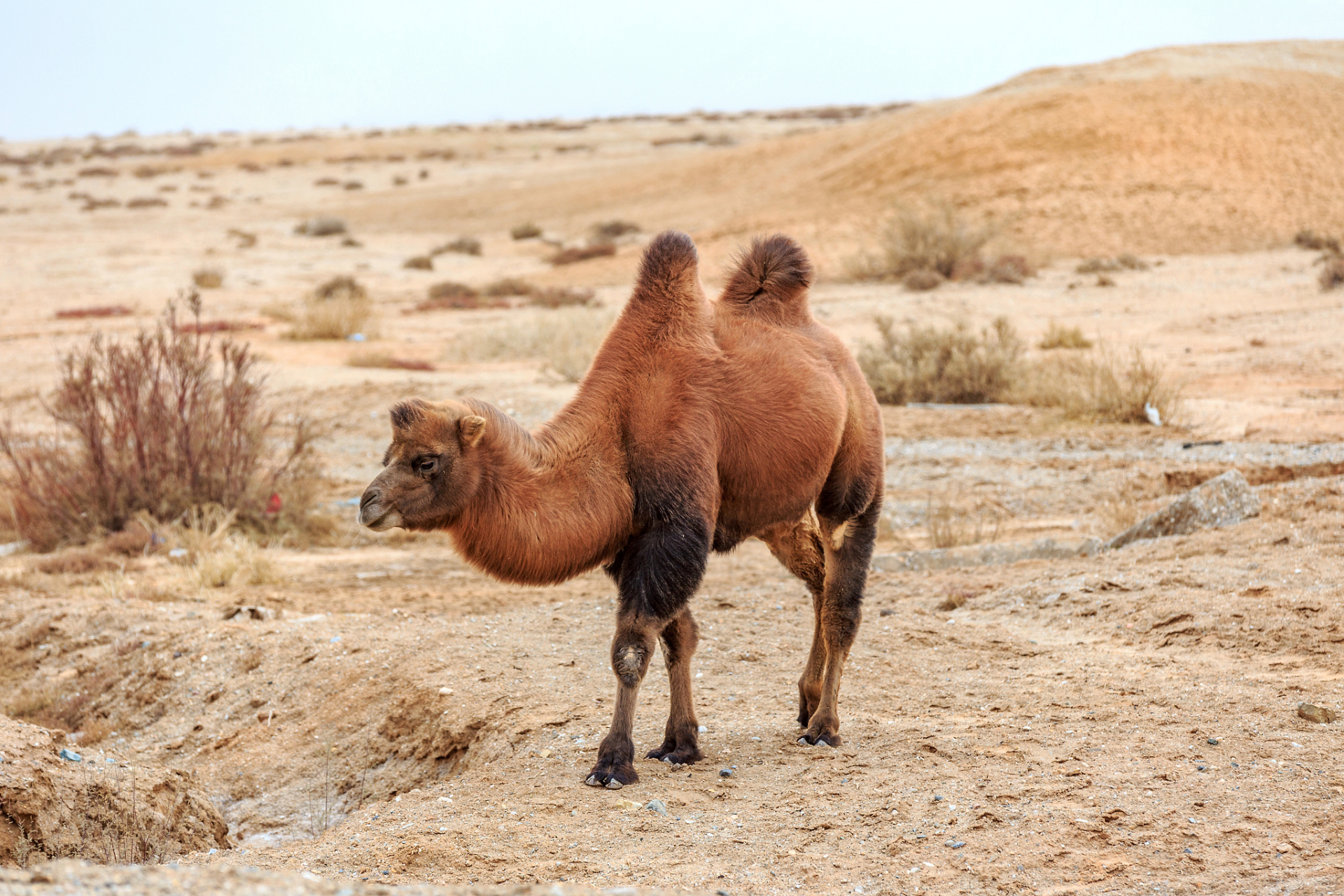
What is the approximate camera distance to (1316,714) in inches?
223

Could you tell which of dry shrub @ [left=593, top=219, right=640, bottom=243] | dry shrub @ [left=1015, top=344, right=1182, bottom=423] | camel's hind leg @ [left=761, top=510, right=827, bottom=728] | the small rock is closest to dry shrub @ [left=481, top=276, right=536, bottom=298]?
dry shrub @ [left=593, top=219, right=640, bottom=243]

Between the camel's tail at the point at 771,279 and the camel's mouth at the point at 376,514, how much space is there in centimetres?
220

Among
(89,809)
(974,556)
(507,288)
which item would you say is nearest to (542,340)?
(507,288)

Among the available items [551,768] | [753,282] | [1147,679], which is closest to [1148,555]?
[1147,679]

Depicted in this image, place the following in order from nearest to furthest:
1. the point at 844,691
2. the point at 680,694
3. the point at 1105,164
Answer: the point at 680,694
the point at 844,691
the point at 1105,164

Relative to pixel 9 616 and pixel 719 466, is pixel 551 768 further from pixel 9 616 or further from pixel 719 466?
pixel 9 616

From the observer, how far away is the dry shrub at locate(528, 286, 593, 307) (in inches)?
1068

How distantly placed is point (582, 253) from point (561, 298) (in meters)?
7.88

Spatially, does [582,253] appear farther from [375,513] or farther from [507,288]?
[375,513]

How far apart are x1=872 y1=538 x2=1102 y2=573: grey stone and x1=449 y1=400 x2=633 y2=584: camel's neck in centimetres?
508

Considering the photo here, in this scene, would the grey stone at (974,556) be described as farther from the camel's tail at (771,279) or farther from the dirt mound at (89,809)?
the dirt mound at (89,809)

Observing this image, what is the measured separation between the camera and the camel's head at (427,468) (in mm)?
4824

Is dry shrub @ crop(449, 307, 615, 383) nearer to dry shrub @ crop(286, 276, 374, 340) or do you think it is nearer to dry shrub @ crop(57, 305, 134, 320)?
dry shrub @ crop(286, 276, 374, 340)

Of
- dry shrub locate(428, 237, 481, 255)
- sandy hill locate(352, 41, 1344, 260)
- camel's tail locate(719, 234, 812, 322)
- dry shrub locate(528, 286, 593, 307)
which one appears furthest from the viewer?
dry shrub locate(428, 237, 481, 255)
